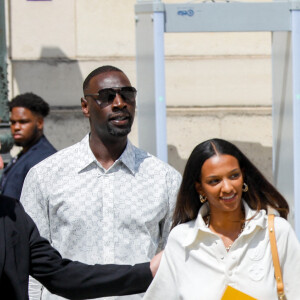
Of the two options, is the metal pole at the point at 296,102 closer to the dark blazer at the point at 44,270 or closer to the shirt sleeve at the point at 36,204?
the shirt sleeve at the point at 36,204

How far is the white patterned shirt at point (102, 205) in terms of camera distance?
4203mm

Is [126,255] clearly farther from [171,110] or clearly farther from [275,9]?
[171,110]

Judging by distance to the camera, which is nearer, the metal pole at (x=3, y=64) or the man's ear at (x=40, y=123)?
the man's ear at (x=40, y=123)

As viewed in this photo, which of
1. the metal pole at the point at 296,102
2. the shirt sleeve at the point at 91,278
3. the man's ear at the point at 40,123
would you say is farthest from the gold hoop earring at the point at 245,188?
the man's ear at the point at 40,123

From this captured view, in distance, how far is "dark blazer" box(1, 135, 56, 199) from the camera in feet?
19.2

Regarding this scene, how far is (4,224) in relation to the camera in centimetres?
337

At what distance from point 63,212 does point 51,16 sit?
3.76 metres

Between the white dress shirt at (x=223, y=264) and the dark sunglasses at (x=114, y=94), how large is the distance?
0.89m

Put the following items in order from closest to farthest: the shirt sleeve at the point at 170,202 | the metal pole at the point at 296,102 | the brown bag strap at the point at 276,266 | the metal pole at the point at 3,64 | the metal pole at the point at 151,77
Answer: the brown bag strap at the point at 276,266 → the shirt sleeve at the point at 170,202 → the metal pole at the point at 151,77 → the metal pole at the point at 296,102 → the metal pole at the point at 3,64

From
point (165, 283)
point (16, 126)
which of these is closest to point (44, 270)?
point (165, 283)

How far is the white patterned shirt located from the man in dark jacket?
148 centimetres

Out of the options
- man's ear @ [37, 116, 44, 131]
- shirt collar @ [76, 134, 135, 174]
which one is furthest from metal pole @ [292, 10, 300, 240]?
shirt collar @ [76, 134, 135, 174]

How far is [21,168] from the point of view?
19.3 ft

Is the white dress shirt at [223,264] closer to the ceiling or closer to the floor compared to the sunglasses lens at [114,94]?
closer to the floor
